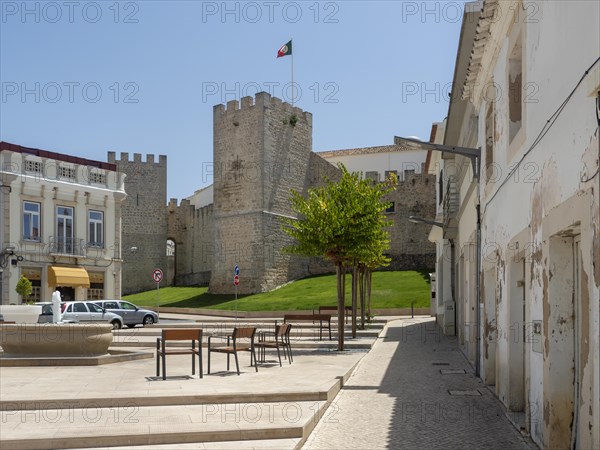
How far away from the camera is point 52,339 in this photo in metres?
14.3

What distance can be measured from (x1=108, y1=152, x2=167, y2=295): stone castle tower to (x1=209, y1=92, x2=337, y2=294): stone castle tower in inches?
369

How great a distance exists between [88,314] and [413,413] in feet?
61.5

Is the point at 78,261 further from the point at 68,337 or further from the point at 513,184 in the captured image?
the point at 513,184

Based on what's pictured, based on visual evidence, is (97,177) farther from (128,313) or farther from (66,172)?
(128,313)

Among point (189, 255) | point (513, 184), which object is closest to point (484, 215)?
point (513, 184)

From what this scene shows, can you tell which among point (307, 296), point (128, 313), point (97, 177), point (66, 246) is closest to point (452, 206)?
point (128, 313)

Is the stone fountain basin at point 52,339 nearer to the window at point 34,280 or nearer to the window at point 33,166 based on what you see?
the window at point 34,280

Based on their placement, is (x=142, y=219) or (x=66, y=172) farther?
(x=142, y=219)

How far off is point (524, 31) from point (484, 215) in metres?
4.76

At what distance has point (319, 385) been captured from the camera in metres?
10.8

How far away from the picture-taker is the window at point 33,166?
105 feet

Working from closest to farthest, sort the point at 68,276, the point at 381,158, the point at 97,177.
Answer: the point at 68,276 < the point at 97,177 < the point at 381,158

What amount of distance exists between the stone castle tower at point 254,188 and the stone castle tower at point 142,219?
30.8 ft

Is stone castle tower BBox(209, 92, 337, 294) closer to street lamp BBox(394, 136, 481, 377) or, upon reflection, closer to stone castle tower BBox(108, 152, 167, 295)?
stone castle tower BBox(108, 152, 167, 295)
